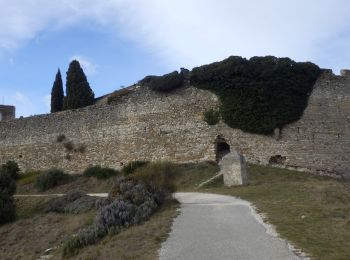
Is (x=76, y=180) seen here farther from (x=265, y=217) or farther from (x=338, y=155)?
(x=265, y=217)

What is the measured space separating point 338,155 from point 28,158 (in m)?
25.0

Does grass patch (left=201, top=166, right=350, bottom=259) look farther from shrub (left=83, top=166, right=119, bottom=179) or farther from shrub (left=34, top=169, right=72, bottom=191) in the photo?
shrub (left=34, top=169, right=72, bottom=191)

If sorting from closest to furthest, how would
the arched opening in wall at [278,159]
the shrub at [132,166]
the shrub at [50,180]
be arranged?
the arched opening in wall at [278,159] < the shrub at [132,166] < the shrub at [50,180]

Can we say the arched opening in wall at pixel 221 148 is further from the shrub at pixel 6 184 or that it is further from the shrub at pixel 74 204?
the shrub at pixel 6 184

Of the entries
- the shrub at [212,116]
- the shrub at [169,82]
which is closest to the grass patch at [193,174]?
the shrub at [212,116]

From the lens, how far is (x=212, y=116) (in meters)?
34.3

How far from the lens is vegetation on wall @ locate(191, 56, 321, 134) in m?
32.7

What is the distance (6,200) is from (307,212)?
50.8 feet

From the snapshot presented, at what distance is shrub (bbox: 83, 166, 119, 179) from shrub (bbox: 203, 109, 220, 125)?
7.43 m

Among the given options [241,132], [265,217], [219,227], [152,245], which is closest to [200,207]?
[265,217]

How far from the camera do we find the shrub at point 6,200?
2497cm

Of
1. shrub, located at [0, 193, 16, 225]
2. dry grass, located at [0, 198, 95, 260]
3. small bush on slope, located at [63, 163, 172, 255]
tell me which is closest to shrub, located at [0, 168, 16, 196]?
shrub, located at [0, 193, 16, 225]

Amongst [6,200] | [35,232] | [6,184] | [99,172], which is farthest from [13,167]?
[35,232]

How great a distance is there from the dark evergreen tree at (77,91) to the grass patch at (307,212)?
76.6 ft
